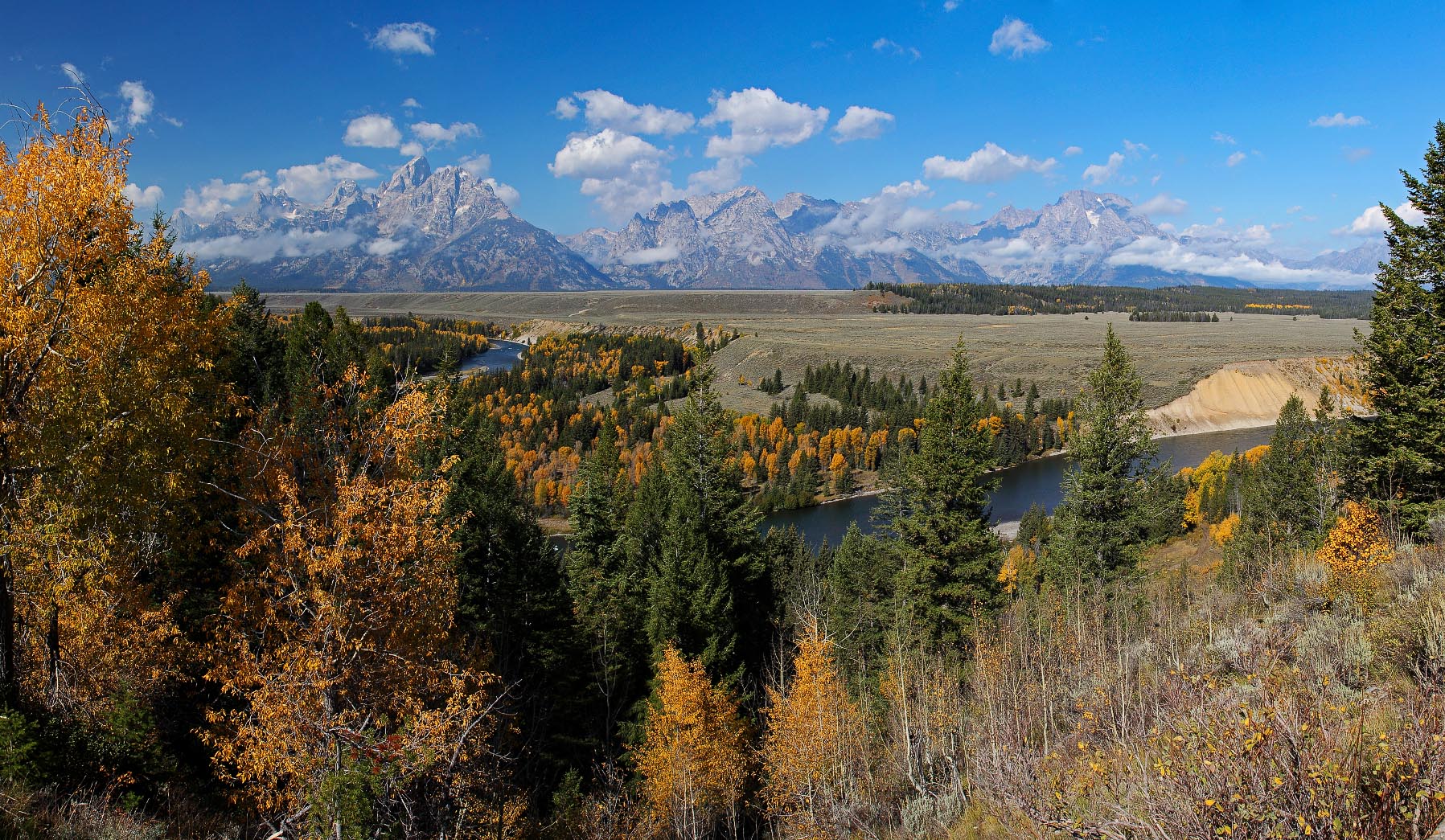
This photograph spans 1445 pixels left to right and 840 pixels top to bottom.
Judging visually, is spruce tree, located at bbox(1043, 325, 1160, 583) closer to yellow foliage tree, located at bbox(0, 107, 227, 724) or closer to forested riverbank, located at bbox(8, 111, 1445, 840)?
forested riverbank, located at bbox(8, 111, 1445, 840)

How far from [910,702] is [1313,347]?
509ft

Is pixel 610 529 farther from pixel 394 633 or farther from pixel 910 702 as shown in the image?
pixel 394 633

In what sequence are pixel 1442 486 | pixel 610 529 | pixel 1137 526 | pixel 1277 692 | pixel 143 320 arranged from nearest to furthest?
1. pixel 1277 692
2. pixel 143 320
3. pixel 1442 486
4. pixel 1137 526
5. pixel 610 529

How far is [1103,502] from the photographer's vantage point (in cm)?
2178

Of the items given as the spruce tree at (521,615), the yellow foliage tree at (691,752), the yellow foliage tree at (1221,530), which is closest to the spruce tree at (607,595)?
the spruce tree at (521,615)

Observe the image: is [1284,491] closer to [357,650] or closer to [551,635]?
[551,635]

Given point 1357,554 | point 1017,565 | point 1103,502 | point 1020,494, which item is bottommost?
point 1020,494

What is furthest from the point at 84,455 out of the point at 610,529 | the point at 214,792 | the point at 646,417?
the point at 646,417

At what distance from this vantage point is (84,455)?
920 cm

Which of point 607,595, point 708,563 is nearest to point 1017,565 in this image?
point 607,595

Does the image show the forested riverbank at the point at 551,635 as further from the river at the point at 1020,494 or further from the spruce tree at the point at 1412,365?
the river at the point at 1020,494

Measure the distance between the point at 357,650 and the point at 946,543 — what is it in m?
15.4

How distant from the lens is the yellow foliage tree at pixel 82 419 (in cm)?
887

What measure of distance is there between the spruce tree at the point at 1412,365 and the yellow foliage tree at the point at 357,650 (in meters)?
20.4
